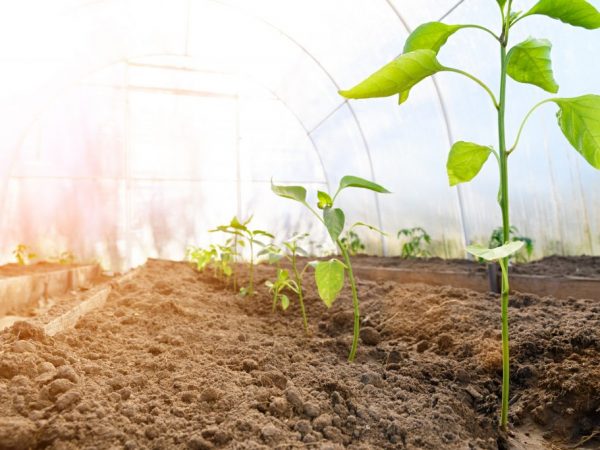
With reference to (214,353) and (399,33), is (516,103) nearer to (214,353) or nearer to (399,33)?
(399,33)

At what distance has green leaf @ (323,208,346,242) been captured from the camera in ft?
4.32

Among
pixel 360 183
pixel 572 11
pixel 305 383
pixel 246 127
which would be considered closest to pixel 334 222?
pixel 360 183

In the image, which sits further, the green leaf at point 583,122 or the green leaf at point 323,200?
the green leaf at point 323,200

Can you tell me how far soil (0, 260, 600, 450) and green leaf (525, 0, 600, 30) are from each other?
3.32 feet

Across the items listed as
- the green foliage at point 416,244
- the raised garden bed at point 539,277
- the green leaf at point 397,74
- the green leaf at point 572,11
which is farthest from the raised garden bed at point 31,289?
the green foliage at point 416,244

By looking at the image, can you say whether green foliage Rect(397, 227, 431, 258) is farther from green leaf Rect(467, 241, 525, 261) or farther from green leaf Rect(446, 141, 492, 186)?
green leaf Rect(467, 241, 525, 261)

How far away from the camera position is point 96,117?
7.50 m

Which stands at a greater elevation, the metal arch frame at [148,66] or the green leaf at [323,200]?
the metal arch frame at [148,66]

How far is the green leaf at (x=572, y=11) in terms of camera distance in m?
1.02

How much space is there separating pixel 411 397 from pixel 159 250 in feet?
23.3

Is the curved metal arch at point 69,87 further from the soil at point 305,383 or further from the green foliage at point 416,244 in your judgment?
the soil at point 305,383

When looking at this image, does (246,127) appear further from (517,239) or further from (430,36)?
(430,36)

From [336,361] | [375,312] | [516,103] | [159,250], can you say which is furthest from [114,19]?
[336,361]

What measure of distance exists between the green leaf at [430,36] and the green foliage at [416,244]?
4927 millimetres
